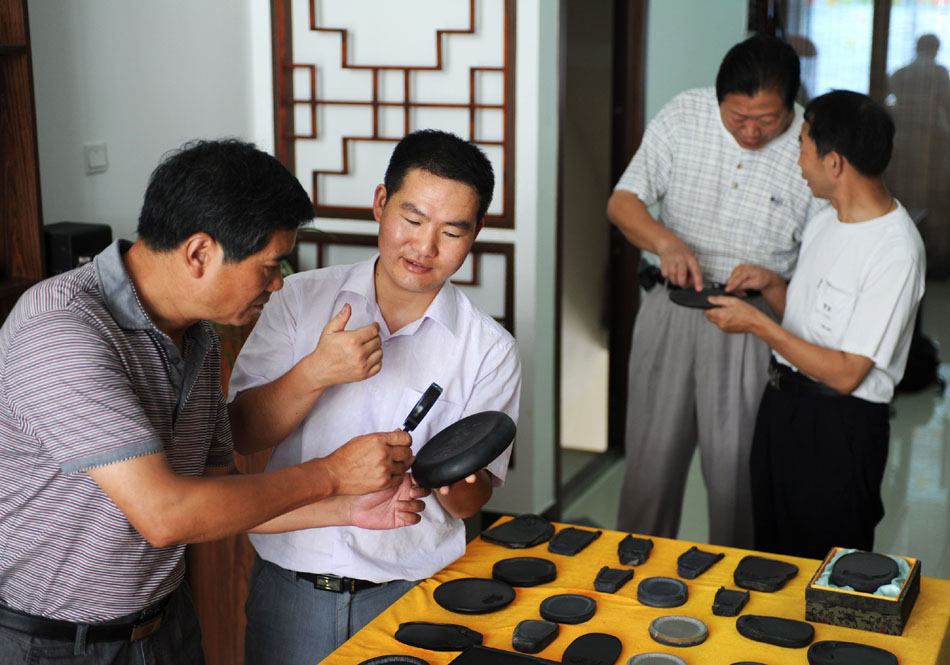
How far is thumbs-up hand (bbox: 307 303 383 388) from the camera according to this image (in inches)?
63.2

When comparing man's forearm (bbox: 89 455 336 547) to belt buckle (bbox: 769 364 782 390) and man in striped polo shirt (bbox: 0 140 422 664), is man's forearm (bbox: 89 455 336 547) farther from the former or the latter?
belt buckle (bbox: 769 364 782 390)

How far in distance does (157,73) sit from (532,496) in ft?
6.42

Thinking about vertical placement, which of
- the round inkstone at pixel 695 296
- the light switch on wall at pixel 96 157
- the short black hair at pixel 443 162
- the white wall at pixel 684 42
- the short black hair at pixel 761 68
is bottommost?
the round inkstone at pixel 695 296

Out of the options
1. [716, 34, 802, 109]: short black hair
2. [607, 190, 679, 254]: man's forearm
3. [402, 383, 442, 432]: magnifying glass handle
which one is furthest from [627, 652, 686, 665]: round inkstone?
[716, 34, 802, 109]: short black hair

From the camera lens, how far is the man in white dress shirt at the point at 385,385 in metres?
1.73

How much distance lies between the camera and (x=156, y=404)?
144 centimetres

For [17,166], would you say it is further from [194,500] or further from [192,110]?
[194,500]

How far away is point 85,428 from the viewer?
4.09 feet

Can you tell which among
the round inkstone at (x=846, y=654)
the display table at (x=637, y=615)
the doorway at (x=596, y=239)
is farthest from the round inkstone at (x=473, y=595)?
the doorway at (x=596, y=239)

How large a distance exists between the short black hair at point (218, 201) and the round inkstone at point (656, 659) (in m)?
0.82

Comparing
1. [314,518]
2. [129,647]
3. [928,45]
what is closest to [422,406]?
[314,518]

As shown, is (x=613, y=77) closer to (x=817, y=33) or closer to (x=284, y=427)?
(x=817, y=33)

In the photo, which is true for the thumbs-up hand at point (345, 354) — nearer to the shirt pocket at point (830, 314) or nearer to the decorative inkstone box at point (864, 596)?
the decorative inkstone box at point (864, 596)

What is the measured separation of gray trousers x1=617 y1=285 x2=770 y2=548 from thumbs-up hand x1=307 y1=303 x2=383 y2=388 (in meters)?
1.61
